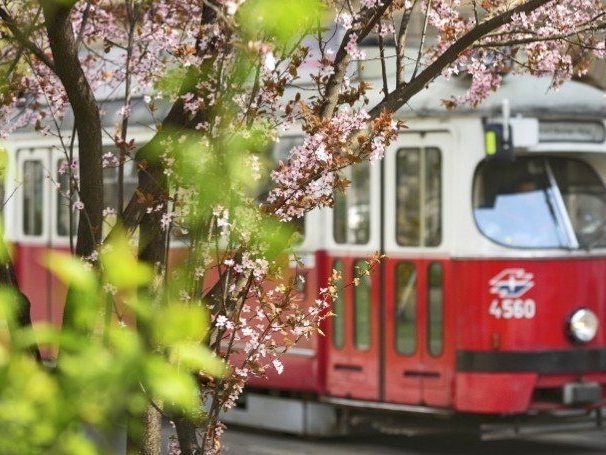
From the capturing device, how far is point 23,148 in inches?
621

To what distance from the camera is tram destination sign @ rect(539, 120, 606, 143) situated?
1170 cm

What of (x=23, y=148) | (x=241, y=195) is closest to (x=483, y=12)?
(x=241, y=195)

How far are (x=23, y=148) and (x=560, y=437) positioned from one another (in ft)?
19.9

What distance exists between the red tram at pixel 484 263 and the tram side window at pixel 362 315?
0.01 m

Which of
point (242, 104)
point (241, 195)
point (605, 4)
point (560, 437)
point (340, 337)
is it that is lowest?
point (560, 437)

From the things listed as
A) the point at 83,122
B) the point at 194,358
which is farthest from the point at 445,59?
the point at 194,358

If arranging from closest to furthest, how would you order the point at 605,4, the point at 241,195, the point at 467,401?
the point at 241,195 → the point at 605,4 → the point at 467,401

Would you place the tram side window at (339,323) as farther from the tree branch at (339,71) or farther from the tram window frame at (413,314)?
the tree branch at (339,71)

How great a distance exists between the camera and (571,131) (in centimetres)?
1186

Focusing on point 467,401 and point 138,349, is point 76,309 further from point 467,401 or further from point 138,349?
point 467,401

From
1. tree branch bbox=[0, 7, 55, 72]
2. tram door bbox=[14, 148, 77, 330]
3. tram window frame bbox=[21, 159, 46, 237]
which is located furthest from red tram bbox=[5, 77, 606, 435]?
tree branch bbox=[0, 7, 55, 72]

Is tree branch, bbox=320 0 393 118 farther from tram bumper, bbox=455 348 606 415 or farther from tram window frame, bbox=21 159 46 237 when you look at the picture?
tram window frame, bbox=21 159 46 237

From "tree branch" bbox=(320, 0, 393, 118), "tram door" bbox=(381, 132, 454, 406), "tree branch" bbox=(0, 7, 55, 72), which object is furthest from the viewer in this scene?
"tram door" bbox=(381, 132, 454, 406)

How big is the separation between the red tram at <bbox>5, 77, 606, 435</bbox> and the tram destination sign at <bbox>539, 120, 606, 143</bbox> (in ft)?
0.04
